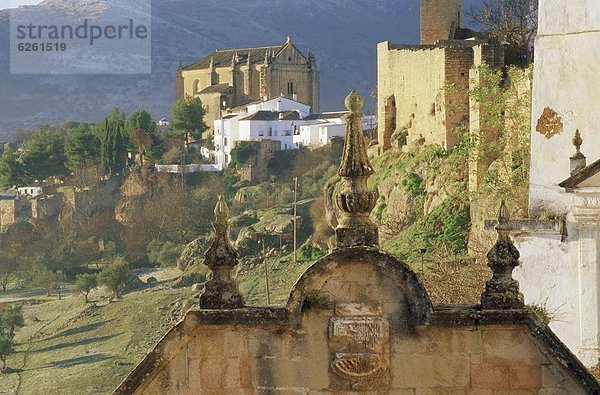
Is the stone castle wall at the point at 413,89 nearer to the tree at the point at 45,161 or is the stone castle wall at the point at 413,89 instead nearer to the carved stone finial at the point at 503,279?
the carved stone finial at the point at 503,279

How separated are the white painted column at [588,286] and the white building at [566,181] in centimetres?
1

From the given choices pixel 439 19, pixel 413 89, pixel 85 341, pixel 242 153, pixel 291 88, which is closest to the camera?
pixel 413 89

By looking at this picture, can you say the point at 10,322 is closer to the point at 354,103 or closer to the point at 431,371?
the point at 354,103

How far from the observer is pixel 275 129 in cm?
7331

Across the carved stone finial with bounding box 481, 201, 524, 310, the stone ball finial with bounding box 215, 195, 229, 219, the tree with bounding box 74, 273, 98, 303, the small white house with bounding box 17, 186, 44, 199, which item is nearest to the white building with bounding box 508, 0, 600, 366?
the carved stone finial with bounding box 481, 201, 524, 310

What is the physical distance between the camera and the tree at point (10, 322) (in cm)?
4546

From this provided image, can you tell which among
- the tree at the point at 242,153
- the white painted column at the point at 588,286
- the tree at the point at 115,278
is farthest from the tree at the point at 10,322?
the white painted column at the point at 588,286

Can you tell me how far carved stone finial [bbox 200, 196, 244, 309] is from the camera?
814 cm

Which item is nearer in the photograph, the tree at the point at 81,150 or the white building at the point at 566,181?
the white building at the point at 566,181


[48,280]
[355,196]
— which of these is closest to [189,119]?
[48,280]

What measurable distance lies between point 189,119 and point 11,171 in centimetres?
1156

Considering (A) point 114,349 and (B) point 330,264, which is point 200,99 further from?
(B) point 330,264

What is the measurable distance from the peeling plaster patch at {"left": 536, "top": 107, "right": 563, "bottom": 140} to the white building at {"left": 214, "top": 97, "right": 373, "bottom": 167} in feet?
179

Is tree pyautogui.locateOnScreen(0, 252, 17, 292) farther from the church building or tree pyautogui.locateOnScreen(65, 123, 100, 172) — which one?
the church building
